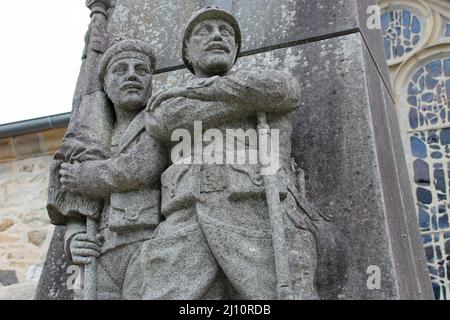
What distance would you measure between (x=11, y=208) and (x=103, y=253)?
15.9 feet

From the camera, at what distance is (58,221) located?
3.46 m

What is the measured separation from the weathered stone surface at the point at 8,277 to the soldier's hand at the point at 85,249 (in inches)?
169

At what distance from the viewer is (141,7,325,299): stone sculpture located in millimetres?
2779

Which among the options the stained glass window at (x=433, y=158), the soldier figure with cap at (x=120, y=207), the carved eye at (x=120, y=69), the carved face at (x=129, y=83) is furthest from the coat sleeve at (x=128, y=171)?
the stained glass window at (x=433, y=158)

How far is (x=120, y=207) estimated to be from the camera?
3.14m

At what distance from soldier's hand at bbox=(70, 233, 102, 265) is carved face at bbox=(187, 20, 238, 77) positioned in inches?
32.5

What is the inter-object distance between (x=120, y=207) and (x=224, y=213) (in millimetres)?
476

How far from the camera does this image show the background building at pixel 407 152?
24.3 feet

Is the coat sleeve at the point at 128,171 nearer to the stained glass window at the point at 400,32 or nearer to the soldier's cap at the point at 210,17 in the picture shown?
the soldier's cap at the point at 210,17

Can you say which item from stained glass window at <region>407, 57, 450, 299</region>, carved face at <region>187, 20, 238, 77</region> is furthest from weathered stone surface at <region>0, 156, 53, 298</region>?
carved face at <region>187, 20, 238, 77</region>
